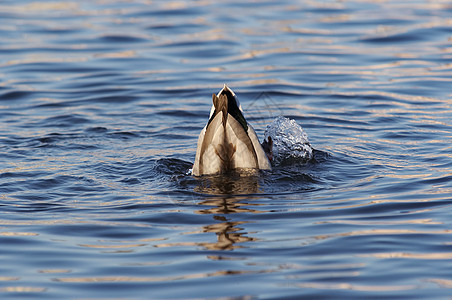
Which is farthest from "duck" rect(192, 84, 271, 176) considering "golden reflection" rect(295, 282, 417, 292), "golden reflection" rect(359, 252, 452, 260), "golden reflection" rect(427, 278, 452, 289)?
"golden reflection" rect(427, 278, 452, 289)

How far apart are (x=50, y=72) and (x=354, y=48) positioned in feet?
17.1

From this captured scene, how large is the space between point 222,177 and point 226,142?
41 cm

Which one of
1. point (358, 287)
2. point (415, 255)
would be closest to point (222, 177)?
point (415, 255)

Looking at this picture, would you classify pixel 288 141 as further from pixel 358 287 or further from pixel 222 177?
pixel 358 287

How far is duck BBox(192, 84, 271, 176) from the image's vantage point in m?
6.50

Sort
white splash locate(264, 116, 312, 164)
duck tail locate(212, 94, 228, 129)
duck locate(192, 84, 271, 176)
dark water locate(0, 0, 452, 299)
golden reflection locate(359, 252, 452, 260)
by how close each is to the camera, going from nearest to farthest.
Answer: dark water locate(0, 0, 452, 299) → golden reflection locate(359, 252, 452, 260) → duck tail locate(212, 94, 228, 129) → duck locate(192, 84, 271, 176) → white splash locate(264, 116, 312, 164)

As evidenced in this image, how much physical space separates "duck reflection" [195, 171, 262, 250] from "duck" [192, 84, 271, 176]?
94mm

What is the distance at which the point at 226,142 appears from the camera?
6621mm

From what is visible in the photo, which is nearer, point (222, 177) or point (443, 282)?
point (443, 282)

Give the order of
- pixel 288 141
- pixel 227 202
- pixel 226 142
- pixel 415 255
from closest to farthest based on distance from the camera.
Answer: pixel 415 255 < pixel 227 202 < pixel 226 142 < pixel 288 141

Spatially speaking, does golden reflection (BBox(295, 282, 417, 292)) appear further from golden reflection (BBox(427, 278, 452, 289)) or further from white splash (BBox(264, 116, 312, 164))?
white splash (BBox(264, 116, 312, 164))

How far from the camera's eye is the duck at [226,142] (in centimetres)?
650

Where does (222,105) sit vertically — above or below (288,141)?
above

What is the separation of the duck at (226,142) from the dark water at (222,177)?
0.48 ft
